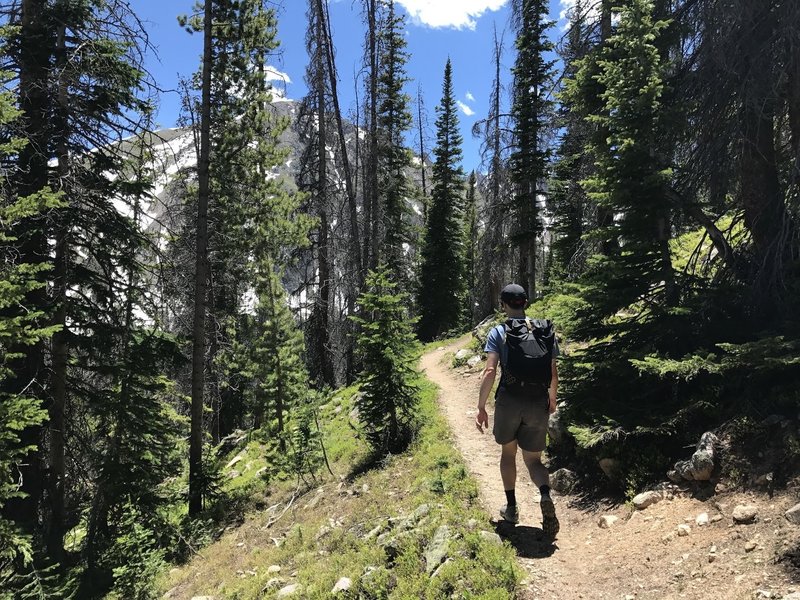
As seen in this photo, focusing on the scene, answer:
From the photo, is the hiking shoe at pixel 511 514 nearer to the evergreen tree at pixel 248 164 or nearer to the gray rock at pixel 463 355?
the gray rock at pixel 463 355

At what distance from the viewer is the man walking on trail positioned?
4.32 metres

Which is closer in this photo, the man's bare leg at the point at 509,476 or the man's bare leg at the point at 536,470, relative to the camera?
the man's bare leg at the point at 536,470

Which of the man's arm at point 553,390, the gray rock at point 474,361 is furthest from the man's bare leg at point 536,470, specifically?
the gray rock at point 474,361

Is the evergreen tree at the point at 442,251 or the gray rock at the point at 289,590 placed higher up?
the evergreen tree at the point at 442,251

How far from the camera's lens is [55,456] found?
800 centimetres

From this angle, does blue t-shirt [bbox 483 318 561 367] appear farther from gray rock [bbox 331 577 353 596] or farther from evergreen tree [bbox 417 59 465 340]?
evergreen tree [bbox 417 59 465 340]

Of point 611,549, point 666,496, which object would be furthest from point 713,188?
point 611,549

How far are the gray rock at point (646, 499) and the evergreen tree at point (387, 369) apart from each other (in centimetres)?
422

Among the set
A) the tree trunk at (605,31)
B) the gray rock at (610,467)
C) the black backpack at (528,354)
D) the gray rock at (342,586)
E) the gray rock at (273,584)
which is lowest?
the gray rock at (273,584)

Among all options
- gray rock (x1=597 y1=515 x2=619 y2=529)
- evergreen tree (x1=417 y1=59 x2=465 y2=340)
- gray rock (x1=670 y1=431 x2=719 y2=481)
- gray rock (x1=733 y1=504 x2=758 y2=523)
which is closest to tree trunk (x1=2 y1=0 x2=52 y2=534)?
gray rock (x1=597 y1=515 x2=619 y2=529)

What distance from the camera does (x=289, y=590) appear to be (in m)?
5.29

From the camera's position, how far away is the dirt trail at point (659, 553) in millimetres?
3227

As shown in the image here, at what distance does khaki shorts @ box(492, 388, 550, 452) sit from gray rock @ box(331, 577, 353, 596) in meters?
2.11

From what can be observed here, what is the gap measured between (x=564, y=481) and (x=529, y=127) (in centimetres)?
1745
